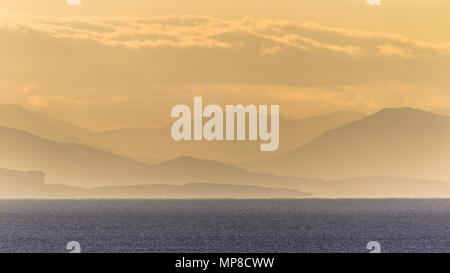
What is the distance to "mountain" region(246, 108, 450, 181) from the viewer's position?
144 m

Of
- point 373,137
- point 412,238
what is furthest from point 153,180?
point 412,238

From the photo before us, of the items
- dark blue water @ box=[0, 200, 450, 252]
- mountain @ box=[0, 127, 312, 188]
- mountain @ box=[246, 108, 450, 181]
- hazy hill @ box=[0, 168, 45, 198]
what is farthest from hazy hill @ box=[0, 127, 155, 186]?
dark blue water @ box=[0, 200, 450, 252]

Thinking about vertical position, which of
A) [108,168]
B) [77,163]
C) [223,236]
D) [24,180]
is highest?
[77,163]

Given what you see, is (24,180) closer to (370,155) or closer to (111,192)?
(111,192)

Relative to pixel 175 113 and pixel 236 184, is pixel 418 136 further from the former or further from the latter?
pixel 175 113

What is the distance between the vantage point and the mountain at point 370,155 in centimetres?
14362

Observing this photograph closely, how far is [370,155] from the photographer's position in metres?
144

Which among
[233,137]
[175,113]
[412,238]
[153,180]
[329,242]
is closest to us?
[329,242]

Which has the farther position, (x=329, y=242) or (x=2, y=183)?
(x=2, y=183)

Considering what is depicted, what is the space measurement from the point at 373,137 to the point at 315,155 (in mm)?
18411

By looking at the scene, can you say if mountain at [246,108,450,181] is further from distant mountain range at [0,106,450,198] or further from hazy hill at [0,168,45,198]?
hazy hill at [0,168,45,198]

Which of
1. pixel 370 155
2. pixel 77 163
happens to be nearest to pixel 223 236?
pixel 370 155
